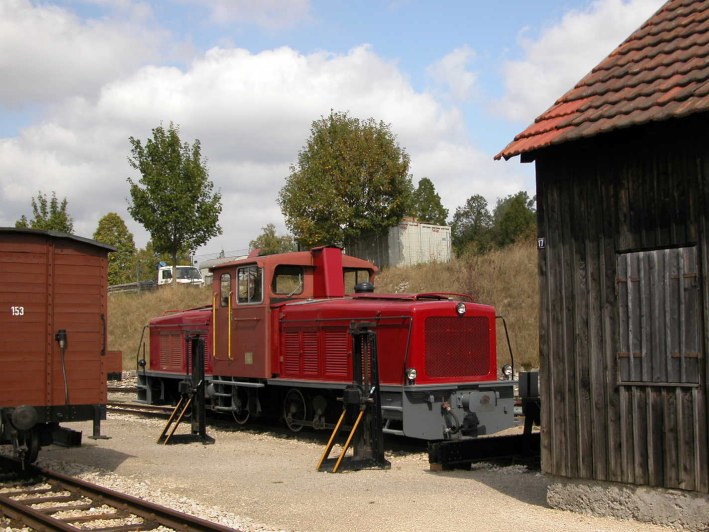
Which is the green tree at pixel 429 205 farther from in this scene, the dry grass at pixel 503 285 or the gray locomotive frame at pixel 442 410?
the gray locomotive frame at pixel 442 410

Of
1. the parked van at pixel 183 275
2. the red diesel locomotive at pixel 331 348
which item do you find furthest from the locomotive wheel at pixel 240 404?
the parked van at pixel 183 275

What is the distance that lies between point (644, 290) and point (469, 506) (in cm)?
282

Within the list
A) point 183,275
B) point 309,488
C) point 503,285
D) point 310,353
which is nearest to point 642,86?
point 309,488

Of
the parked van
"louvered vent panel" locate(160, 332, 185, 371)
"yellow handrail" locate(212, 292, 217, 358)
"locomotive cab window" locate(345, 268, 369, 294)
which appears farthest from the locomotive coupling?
the parked van

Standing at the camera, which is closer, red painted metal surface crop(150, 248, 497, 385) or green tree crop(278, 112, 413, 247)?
red painted metal surface crop(150, 248, 497, 385)

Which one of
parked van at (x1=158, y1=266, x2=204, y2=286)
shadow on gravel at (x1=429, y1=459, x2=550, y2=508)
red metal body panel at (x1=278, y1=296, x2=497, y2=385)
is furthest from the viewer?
parked van at (x1=158, y1=266, x2=204, y2=286)

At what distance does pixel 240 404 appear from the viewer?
15.3 m

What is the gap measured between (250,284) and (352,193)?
2301 cm

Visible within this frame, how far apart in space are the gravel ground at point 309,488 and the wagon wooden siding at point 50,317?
1362 mm

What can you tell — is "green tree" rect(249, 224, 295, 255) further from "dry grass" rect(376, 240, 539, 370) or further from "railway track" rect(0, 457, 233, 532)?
"railway track" rect(0, 457, 233, 532)

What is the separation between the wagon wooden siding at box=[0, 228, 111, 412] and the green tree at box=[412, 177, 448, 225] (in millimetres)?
51021

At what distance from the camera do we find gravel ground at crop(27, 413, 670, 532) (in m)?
7.58

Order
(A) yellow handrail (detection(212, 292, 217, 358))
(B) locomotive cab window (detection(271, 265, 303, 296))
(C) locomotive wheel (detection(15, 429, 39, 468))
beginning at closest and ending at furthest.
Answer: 1. (C) locomotive wheel (detection(15, 429, 39, 468))
2. (B) locomotive cab window (detection(271, 265, 303, 296))
3. (A) yellow handrail (detection(212, 292, 217, 358))

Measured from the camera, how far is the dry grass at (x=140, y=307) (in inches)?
1492
